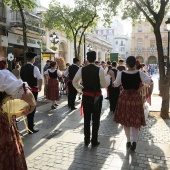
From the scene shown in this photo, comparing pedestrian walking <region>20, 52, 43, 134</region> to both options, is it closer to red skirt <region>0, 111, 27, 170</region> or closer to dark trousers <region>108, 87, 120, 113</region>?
dark trousers <region>108, 87, 120, 113</region>

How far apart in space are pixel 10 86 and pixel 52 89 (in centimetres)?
640

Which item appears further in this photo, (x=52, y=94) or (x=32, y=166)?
(x=52, y=94)

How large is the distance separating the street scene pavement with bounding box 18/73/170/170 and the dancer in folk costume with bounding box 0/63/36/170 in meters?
1.40

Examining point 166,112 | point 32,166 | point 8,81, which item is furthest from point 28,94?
point 166,112

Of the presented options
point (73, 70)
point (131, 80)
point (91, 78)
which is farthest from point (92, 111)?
point (73, 70)

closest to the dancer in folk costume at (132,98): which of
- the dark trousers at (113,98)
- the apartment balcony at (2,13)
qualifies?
the dark trousers at (113,98)

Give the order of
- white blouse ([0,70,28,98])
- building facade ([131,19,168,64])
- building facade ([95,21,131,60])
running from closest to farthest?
white blouse ([0,70,28,98])
building facade ([131,19,168,64])
building facade ([95,21,131,60])

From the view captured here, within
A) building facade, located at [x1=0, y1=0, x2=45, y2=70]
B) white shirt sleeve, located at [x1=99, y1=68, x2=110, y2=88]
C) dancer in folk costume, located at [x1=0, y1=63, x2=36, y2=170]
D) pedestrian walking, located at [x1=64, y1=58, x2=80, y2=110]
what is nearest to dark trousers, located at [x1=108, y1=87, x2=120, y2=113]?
pedestrian walking, located at [x1=64, y1=58, x2=80, y2=110]

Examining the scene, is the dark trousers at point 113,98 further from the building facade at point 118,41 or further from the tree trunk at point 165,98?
the building facade at point 118,41

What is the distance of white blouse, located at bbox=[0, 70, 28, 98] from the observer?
7.24ft

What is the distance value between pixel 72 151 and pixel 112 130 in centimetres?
164

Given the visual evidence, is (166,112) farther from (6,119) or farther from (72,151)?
(6,119)

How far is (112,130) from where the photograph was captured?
568 cm

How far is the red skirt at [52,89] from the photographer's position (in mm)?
8578
